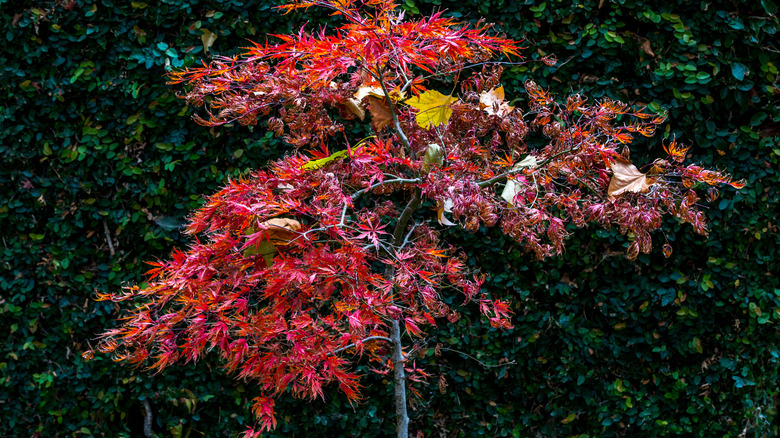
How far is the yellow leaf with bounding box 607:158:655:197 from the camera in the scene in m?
1.34

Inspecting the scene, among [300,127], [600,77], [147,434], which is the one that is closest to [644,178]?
[300,127]

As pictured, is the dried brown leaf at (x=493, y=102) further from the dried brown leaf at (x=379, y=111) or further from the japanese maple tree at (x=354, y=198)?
the dried brown leaf at (x=379, y=111)

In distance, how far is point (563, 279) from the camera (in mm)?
2393

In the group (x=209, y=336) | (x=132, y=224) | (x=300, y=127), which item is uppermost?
(x=300, y=127)

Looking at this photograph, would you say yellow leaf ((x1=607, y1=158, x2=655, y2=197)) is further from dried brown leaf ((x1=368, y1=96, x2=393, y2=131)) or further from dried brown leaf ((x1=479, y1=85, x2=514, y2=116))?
dried brown leaf ((x1=368, y1=96, x2=393, y2=131))

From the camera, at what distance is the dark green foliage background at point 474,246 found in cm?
223

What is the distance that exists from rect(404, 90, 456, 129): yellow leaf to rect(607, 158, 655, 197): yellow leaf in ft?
1.47

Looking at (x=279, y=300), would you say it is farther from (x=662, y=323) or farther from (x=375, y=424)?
(x=662, y=323)

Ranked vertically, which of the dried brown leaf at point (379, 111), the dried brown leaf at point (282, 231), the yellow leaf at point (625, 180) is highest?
the dried brown leaf at point (379, 111)

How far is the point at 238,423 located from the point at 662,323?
196 centimetres

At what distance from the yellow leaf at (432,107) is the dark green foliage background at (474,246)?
1.06 metres

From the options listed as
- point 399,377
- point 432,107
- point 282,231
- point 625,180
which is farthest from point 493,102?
point 399,377

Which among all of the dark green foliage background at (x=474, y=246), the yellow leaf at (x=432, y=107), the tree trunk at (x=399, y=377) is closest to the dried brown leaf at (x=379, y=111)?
the yellow leaf at (x=432, y=107)

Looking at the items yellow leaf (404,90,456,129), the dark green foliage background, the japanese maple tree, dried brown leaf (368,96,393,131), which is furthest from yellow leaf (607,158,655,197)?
the dark green foliage background
